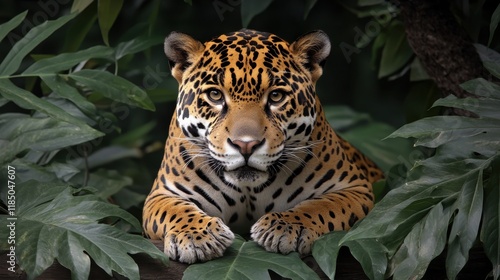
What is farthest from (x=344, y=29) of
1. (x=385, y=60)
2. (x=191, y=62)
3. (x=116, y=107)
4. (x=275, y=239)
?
(x=275, y=239)

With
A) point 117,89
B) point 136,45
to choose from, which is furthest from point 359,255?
point 136,45

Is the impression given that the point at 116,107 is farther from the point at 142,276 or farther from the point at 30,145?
the point at 142,276

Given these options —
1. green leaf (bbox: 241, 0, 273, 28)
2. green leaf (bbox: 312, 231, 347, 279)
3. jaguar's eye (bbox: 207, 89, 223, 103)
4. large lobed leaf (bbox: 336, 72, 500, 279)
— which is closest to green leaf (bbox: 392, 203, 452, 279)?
large lobed leaf (bbox: 336, 72, 500, 279)

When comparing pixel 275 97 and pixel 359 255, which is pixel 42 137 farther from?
pixel 359 255

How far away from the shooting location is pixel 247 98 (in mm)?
5043

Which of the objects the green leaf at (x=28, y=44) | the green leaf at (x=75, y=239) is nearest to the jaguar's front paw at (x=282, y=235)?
the green leaf at (x=75, y=239)

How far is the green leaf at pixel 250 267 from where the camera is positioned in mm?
4699

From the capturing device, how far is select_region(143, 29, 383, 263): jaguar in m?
4.92

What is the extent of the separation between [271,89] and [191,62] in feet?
1.76

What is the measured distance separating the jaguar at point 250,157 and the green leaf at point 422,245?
48cm

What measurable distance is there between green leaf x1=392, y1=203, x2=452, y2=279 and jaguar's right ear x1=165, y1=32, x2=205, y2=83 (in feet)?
5.01

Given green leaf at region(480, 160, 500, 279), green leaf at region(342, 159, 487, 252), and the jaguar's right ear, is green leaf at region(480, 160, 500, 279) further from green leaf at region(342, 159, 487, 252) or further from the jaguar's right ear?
the jaguar's right ear

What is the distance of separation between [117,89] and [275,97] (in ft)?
A: 4.57

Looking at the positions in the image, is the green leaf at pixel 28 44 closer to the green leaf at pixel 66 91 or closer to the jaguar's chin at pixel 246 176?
the green leaf at pixel 66 91
